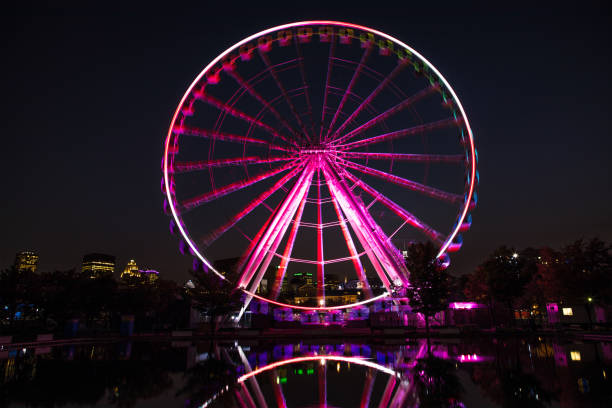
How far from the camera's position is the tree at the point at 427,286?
25980 mm

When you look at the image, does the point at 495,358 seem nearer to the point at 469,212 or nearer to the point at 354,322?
the point at 469,212

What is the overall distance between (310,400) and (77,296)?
35687 mm

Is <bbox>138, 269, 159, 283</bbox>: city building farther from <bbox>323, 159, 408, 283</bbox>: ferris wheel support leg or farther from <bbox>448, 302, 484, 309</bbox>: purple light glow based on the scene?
<bbox>448, 302, 484, 309</bbox>: purple light glow

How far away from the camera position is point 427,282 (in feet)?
87.0

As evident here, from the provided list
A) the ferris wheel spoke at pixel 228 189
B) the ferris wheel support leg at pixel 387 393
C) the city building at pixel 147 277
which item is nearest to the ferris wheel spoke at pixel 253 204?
the ferris wheel spoke at pixel 228 189

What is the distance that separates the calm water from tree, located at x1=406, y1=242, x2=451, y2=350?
1097 cm

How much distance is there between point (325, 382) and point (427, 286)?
18.2 m

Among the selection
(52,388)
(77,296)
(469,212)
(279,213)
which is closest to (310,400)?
(52,388)

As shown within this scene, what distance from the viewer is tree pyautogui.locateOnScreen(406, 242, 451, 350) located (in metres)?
26.0

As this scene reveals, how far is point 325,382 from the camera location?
977 centimetres

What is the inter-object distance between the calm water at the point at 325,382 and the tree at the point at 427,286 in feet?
36.0

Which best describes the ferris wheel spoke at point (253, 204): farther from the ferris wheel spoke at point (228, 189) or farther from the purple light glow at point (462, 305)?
the purple light glow at point (462, 305)

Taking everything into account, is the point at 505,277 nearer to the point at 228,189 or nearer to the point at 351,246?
the point at 351,246

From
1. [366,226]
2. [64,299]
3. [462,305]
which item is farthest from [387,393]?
[64,299]
